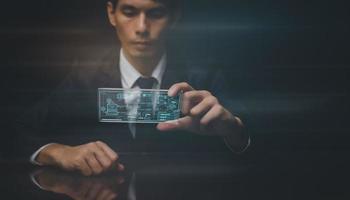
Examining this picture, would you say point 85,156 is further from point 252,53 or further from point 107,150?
point 252,53

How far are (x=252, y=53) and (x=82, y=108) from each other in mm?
501

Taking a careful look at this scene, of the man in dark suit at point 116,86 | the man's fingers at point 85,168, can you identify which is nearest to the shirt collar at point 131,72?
the man in dark suit at point 116,86

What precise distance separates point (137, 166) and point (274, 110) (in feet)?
1.39

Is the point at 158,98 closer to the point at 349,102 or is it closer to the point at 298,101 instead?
the point at 298,101

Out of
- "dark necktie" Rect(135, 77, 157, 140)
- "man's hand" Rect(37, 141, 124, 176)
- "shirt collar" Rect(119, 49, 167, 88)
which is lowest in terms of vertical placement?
"man's hand" Rect(37, 141, 124, 176)

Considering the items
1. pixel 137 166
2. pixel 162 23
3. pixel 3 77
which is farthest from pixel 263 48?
pixel 3 77

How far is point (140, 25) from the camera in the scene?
4.83ft

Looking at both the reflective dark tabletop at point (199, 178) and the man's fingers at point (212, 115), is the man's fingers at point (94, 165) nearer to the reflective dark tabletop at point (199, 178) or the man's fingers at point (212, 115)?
the reflective dark tabletop at point (199, 178)

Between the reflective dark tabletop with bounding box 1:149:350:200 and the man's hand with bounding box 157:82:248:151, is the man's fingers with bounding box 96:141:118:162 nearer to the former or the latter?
the reflective dark tabletop with bounding box 1:149:350:200

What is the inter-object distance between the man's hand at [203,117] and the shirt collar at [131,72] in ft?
0.18

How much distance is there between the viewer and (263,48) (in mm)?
1533

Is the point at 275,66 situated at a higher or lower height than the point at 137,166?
higher

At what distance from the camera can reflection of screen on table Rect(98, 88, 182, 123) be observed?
4.91 feet

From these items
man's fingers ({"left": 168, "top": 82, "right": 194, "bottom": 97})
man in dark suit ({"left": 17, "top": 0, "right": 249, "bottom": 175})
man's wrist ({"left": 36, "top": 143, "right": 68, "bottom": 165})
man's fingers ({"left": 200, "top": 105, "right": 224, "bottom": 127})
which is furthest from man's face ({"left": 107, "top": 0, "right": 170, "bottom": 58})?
man's wrist ({"left": 36, "top": 143, "right": 68, "bottom": 165})
